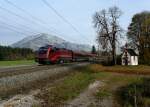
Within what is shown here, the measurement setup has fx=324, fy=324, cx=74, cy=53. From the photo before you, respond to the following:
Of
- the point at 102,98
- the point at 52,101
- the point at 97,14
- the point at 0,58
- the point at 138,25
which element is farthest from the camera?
the point at 0,58

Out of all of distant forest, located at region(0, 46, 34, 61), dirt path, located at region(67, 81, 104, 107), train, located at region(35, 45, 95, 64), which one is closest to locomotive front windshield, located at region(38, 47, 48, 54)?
train, located at region(35, 45, 95, 64)

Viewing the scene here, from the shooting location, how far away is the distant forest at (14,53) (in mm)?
102562

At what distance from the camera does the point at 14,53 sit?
11038 cm

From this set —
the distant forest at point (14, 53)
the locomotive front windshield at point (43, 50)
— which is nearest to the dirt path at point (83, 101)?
the locomotive front windshield at point (43, 50)

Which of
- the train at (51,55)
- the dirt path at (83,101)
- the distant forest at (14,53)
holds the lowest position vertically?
the dirt path at (83,101)

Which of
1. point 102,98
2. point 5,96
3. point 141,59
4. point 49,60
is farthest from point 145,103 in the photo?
point 141,59

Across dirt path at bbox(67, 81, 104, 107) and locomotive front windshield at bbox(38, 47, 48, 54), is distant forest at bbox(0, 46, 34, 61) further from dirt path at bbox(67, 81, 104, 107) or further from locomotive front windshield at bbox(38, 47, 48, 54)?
dirt path at bbox(67, 81, 104, 107)

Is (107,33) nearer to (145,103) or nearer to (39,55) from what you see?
(39,55)

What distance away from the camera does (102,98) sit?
2086cm

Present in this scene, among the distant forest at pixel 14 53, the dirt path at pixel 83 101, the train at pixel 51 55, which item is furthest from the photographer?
the distant forest at pixel 14 53

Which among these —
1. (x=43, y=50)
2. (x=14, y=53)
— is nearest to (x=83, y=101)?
(x=43, y=50)

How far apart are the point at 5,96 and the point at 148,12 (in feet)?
230

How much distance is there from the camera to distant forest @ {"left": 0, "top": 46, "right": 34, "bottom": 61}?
10256 centimetres

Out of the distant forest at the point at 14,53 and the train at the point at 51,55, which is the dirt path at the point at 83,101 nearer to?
the train at the point at 51,55
